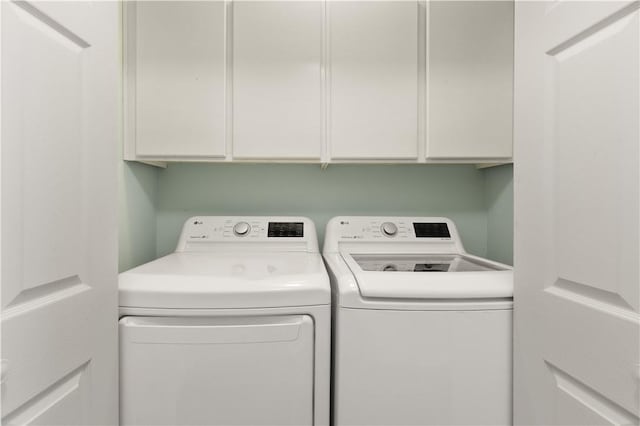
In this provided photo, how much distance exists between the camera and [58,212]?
65 cm

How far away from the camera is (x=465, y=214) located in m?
1.79

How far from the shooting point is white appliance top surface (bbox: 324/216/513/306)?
928 millimetres

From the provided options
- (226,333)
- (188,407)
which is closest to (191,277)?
(226,333)

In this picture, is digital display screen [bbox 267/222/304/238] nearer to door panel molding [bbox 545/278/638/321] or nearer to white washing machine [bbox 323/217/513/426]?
white washing machine [bbox 323/217/513/426]

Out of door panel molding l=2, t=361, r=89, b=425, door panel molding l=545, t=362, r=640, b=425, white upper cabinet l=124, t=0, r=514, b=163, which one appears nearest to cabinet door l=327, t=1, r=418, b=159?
white upper cabinet l=124, t=0, r=514, b=163

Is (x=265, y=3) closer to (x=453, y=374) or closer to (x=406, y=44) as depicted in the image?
(x=406, y=44)

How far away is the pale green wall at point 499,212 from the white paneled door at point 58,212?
5.31 feet

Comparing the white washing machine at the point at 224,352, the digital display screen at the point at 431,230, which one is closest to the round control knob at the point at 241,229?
the white washing machine at the point at 224,352

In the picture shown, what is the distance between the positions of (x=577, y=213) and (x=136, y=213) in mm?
1591

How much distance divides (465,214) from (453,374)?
1.06 m

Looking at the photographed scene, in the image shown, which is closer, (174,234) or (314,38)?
(314,38)

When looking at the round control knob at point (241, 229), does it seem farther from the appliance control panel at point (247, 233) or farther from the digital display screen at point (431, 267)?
the digital display screen at point (431, 267)

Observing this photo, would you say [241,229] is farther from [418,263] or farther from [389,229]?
[418,263]

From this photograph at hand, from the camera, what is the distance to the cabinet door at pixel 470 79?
4.56 ft
